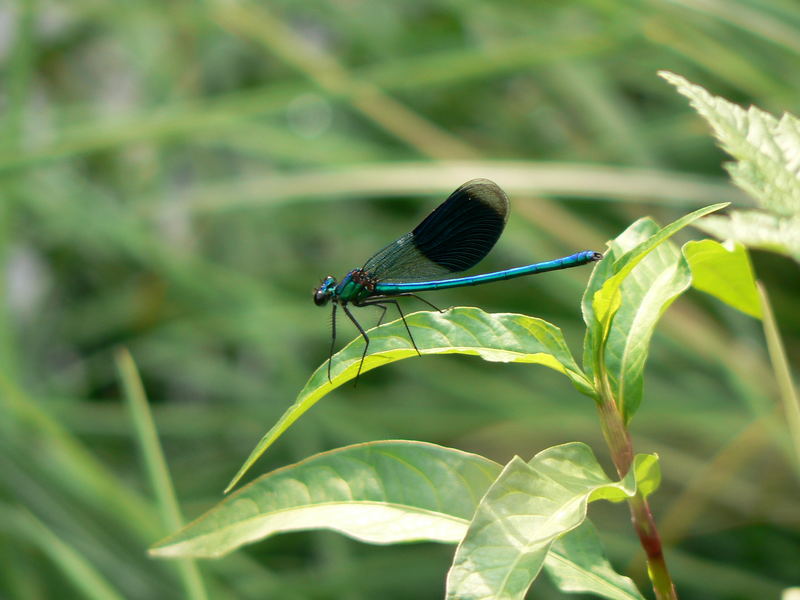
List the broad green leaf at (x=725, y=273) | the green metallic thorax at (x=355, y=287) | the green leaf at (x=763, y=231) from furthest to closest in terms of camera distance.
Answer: the green metallic thorax at (x=355, y=287) < the broad green leaf at (x=725, y=273) < the green leaf at (x=763, y=231)

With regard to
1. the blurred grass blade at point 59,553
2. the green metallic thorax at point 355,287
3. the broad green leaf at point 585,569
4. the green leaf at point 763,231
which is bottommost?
the blurred grass blade at point 59,553

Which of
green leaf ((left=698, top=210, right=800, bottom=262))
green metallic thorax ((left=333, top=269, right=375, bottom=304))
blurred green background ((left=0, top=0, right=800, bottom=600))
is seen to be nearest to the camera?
green leaf ((left=698, top=210, right=800, bottom=262))

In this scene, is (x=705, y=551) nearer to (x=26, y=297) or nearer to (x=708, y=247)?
(x=708, y=247)

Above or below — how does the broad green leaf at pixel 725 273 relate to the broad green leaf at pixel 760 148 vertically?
below

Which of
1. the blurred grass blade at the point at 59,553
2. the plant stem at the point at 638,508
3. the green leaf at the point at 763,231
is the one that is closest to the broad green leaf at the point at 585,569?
the plant stem at the point at 638,508

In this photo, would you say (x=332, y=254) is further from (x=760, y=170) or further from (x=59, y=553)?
(x=760, y=170)

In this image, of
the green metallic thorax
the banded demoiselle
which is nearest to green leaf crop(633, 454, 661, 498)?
the banded demoiselle

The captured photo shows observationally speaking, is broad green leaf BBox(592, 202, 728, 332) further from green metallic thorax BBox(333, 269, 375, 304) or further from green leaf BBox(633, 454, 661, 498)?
green metallic thorax BBox(333, 269, 375, 304)

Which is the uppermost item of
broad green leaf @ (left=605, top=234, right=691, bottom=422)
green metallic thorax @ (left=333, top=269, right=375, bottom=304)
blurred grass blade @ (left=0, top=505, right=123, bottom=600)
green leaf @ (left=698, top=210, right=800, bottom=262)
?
→ green metallic thorax @ (left=333, top=269, right=375, bottom=304)

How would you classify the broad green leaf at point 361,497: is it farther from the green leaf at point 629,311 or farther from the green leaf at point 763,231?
the green leaf at point 763,231
